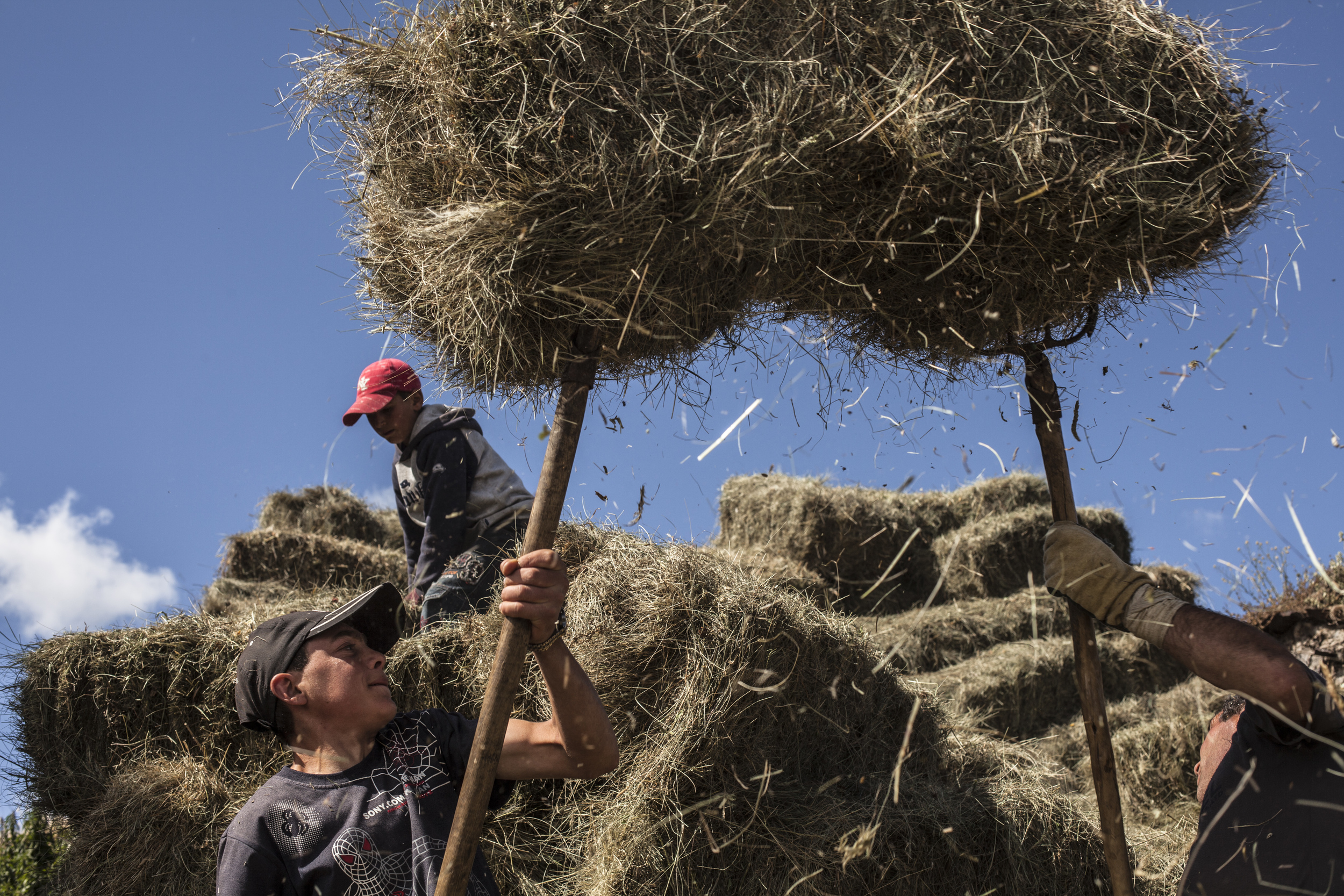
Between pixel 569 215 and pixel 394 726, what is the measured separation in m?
1.34

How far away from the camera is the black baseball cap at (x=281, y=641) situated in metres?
2.16

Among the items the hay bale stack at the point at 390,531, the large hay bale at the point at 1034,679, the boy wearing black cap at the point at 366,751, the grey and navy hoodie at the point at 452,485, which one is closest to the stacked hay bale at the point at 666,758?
the grey and navy hoodie at the point at 452,485

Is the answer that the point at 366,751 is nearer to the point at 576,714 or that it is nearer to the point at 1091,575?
the point at 576,714

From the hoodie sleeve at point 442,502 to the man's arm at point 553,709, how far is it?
1666mm

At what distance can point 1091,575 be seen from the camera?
235cm

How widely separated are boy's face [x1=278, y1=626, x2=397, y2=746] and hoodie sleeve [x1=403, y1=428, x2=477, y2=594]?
1.50 meters

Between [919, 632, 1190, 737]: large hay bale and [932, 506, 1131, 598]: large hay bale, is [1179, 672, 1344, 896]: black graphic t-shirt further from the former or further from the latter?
[932, 506, 1131, 598]: large hay bale

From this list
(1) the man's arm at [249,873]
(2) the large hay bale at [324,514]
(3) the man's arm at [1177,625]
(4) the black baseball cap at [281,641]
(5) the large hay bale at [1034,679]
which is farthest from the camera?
(2) the large hay bale at [324,514]

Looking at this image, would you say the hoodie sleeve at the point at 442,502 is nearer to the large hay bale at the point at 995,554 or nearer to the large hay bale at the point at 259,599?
the large hay bale at the point at 259,599

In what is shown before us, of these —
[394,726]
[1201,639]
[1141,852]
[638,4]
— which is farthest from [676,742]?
[1141,852]

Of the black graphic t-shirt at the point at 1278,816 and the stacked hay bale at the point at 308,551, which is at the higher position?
the stacked hay bale at the point at 308,551

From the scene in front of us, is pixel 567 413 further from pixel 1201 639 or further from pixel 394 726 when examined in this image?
pixel 1201 639

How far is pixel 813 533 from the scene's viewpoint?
8.41m

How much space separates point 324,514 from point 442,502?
5.24 m
